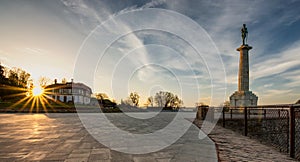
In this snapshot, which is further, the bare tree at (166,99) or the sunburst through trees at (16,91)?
the bare tree at (166,99)

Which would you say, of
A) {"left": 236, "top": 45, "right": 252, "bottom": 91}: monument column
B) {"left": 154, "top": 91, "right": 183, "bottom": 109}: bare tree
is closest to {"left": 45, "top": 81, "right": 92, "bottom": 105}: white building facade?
{"left": 154, "top": 91, "right": 183, "bottom": 109}: bare tree

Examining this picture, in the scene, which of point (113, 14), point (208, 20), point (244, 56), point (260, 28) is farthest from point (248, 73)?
point (113, 14)

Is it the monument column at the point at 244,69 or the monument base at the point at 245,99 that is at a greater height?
the monument column at the point at 244,69

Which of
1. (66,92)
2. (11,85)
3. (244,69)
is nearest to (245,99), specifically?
(244,69)

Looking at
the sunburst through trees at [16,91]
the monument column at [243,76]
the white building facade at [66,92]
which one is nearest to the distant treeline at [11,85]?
the sunburst through trees at [16,91]

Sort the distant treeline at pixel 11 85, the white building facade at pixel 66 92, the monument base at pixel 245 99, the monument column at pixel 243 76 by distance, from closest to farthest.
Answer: the monument base at pixel 245 99
the monument column at pixel 243 76
the distant treeline at pixel 11 85
the white building facade at pixel 66 92

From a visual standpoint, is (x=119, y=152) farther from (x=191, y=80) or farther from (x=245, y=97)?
(x=245, y=97)

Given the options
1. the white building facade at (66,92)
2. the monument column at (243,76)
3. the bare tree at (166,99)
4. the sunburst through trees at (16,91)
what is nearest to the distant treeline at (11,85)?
the sunburst through trees at (16,91)

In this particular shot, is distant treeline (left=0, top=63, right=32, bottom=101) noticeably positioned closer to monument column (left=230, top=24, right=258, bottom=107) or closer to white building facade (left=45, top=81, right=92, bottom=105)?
white building facade (left=45, top=81, right=92, bottom=105)

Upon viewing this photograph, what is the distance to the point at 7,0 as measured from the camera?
25.5 feet

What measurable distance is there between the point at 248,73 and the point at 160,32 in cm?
1310

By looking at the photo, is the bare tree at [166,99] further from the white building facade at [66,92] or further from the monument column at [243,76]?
the monument column at [243,76]

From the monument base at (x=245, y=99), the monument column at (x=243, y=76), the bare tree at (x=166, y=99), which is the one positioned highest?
the monument column at (x=243, y=76)

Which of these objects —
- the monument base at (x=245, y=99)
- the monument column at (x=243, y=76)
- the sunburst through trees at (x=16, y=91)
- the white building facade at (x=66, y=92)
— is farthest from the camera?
the white building facade at (x=66, y=92)
